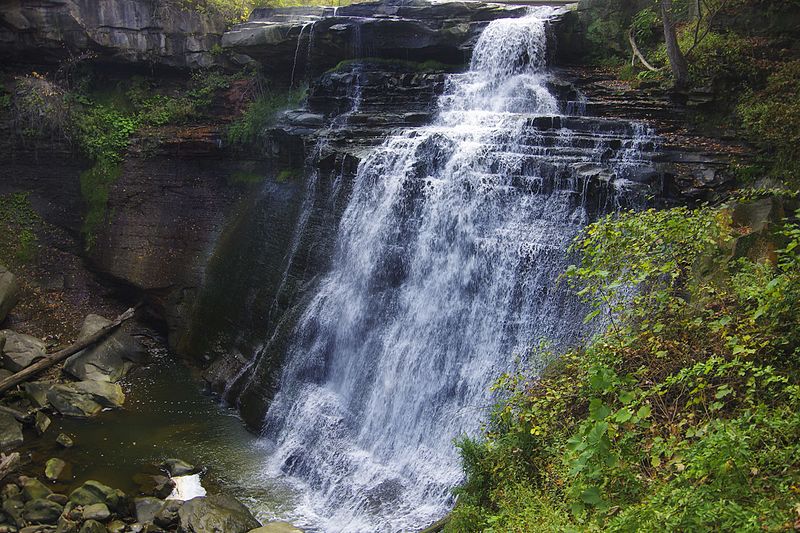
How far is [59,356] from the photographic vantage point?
13.4 meters

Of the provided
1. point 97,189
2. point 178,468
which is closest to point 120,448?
point 178,468

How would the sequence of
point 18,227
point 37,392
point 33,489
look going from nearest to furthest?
point 33,489 < point 37,392 < point 18,227

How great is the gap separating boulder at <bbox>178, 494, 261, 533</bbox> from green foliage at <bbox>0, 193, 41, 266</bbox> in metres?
10.2

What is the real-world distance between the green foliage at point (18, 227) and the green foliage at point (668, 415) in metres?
14.0

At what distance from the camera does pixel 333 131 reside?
14.3 meters

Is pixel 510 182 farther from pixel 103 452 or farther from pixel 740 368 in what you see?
pixel 103 452

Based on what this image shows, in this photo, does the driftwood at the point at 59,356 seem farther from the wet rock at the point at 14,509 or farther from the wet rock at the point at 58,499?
the wet rock at the point at 58,499

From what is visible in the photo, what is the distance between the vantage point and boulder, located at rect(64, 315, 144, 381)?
13570 mm

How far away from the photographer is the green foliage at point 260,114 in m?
16.0

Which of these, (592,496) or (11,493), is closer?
(592,496)

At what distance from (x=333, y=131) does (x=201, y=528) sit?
29.8 feet

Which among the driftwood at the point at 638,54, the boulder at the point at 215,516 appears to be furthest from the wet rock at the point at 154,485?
the driftwood at the point at 638,54

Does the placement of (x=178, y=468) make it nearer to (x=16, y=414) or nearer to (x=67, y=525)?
(x=67, y=525)

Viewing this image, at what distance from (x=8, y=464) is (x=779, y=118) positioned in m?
13.8
